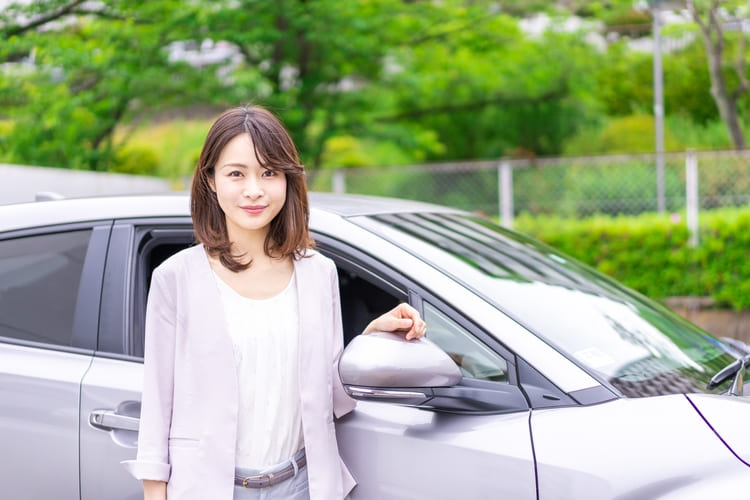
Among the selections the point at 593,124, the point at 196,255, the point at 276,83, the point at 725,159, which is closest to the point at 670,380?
the point at 196,255

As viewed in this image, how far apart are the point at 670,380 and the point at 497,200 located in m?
7.17

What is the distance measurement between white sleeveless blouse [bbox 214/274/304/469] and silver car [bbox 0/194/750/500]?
10 cm

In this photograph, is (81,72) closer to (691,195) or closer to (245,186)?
(691,195)

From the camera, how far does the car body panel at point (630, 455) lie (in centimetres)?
174

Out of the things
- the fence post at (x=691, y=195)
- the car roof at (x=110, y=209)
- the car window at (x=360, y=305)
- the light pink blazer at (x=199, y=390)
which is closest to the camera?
the light pink blazer at (x=199, y=390)

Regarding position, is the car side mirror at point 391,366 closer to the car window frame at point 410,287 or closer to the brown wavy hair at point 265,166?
the car window frame at point 410,287

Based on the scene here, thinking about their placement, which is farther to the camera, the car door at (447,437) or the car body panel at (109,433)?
the car body panel at (109,433)

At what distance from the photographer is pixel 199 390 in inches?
67.3

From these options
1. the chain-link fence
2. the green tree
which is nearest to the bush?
the green tree

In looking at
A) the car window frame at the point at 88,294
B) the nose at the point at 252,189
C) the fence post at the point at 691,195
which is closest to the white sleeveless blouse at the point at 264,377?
the nose at the point at 252,189

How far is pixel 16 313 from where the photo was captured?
7.84 ft

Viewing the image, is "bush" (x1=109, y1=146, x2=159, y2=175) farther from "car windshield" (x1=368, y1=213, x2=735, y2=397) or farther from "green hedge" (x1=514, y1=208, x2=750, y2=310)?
"car windshield" (x1=368, y1=213, x2=735, y2=397)

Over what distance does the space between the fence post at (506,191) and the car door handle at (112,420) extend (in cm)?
714

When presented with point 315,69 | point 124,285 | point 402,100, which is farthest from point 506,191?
point 124,285
